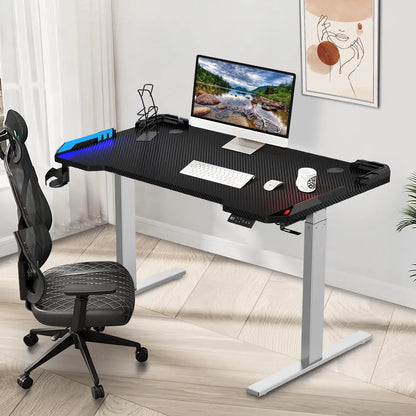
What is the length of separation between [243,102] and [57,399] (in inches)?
66.1

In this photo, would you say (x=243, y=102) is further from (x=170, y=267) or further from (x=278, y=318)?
(x=170, y=267)

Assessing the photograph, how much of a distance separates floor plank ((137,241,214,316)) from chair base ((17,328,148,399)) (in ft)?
1.83

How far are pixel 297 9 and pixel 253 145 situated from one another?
79 cm

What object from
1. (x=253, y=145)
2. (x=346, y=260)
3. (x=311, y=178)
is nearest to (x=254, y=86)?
(x=253, y=145)

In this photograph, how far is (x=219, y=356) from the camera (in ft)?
14.3

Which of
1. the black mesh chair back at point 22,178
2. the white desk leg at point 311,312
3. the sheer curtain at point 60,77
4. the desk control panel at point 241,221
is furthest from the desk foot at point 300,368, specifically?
the sheer curtain at point 60,77

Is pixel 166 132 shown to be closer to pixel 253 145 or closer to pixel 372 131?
pixel 253 145

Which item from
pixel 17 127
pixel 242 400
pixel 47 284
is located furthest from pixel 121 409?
pixel 17 127

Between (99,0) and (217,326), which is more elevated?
(99,0)

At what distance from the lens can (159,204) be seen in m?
5.69

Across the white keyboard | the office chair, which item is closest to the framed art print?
the white keyboard

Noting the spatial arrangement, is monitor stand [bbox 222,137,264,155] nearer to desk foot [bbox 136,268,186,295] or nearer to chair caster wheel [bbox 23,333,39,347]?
desk foot [bbox 136,268,186,295]

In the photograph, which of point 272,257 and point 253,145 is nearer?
point 253,145

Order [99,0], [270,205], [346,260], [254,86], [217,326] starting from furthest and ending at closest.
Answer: [99,0]
[346,260]
[217,326]
[254,86]
[270,205]
